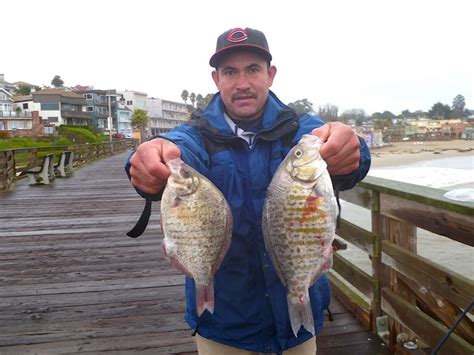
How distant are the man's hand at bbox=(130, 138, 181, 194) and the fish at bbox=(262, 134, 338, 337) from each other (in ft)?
1.39

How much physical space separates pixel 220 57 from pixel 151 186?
713mm

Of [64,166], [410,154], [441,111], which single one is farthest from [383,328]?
[441,111]

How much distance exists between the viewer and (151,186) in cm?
171

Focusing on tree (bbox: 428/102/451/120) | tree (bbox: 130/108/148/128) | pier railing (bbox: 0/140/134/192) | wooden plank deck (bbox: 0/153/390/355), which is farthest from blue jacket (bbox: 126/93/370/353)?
tree (bbox: 428/102/451/120)

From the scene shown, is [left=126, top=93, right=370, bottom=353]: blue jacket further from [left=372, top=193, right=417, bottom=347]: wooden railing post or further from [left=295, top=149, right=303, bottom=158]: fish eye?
[left=372, top=193, right=417, bottom=347]: wooden railing post

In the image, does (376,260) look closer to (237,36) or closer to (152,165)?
(237,36)

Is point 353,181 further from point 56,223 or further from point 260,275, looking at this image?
point 56,223

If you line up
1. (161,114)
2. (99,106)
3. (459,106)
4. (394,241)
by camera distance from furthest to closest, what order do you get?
(459,106)
(161,114)
(99,106)
(394,241)

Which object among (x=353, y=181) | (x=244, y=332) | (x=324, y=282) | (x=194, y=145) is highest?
(x=194, y=145)

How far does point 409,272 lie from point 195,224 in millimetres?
1760

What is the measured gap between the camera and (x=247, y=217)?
1.91 m

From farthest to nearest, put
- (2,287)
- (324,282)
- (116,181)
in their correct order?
1. (116,181)
2. (2,287)
3. (324,282)

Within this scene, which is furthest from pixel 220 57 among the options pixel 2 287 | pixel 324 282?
pixel 2 287

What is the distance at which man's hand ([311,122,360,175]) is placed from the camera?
5.56 ft
